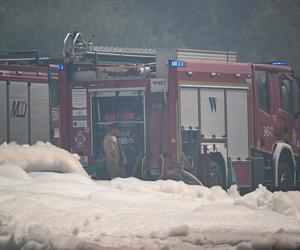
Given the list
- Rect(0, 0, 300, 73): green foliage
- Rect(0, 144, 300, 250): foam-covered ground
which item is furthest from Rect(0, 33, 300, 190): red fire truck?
Rect(0, 0, 300, 73): green foliage

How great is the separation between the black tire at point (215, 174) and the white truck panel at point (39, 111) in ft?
13.8

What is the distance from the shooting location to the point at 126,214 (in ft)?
28.3

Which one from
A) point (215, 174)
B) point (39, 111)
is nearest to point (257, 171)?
point (215, 174)

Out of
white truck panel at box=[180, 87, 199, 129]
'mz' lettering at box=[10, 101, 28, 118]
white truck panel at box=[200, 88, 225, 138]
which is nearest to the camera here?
white truck panel at box=[180, 87, 199, 129]

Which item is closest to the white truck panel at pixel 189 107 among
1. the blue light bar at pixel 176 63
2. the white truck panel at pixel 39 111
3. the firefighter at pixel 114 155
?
the blue light bar at pixel 176 63

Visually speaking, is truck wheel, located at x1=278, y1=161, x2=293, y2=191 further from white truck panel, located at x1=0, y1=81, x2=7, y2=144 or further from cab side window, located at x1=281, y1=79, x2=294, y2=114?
white truck panel, located at x1=0, y1=81, x2=7, y2=144

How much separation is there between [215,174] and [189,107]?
1383 millimetres

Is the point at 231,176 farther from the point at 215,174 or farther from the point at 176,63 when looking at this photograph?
the point at 176,63

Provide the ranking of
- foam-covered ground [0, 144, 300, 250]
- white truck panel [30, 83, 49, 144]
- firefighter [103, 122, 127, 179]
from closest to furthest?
foam-covered ground [0, 144, 300, 250] → firefighter [103, 122, 127, 179] → white truck panel [30, 83, 49, 144]

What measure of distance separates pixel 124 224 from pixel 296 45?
48.8 metres

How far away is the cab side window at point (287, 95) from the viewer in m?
21.8

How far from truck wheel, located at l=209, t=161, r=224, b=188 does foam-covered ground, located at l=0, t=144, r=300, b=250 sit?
29.3ft

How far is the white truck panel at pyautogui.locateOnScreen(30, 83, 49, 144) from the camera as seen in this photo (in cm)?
2238

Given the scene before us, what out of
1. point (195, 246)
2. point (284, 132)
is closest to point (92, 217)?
point (195, 246)
